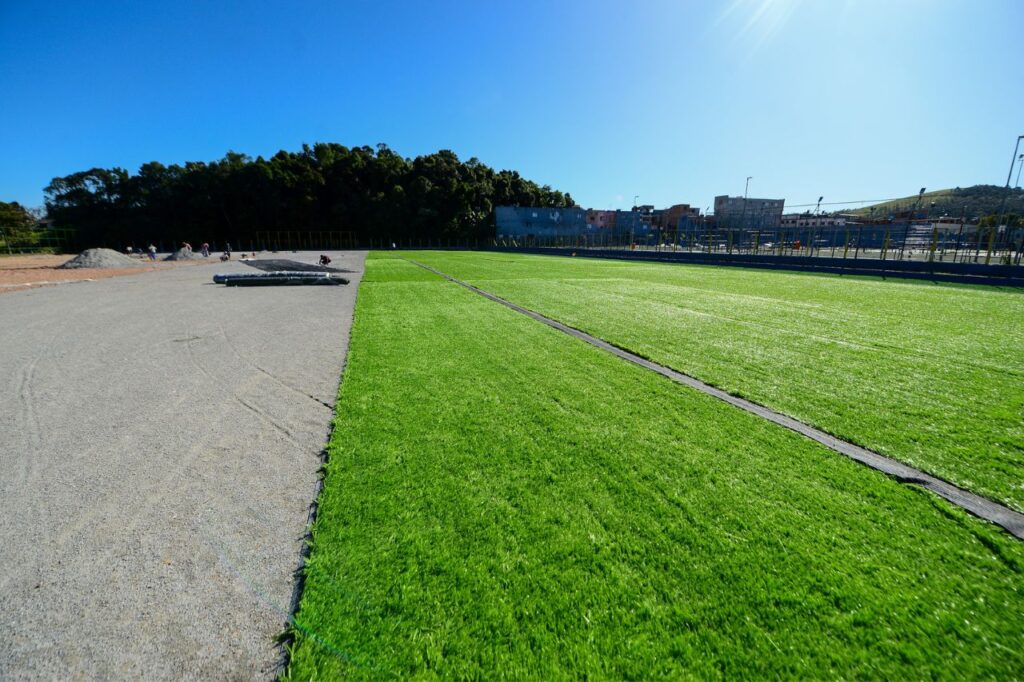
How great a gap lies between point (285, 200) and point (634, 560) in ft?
225

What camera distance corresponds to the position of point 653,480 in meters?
2.59

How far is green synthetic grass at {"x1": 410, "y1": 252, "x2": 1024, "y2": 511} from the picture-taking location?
3062mm

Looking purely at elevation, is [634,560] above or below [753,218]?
below

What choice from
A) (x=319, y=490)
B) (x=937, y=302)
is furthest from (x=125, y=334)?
(x=937, y=302)

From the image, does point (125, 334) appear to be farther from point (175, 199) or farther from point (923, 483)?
point (175, 199)

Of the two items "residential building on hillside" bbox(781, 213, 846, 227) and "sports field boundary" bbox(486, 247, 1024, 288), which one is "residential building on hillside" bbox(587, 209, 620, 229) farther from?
"sports field boundary" bbox(486, 247, 1024, 288)

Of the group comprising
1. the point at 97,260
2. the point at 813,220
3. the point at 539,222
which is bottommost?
the point at 97,260

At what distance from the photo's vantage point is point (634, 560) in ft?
6.42

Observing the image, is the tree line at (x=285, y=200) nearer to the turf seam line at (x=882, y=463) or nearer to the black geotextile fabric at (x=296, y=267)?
the black geotextile fabric at (x=296, y=267)

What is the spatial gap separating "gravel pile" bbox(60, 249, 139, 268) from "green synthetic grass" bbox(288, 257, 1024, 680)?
3049 cm

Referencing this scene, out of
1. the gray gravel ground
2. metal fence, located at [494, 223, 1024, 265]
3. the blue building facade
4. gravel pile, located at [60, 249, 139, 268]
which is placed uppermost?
the blue building facade

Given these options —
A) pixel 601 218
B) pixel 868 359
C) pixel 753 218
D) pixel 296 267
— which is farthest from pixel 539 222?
pixel 868 359

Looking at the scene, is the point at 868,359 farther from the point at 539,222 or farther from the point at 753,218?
the point at 539,222

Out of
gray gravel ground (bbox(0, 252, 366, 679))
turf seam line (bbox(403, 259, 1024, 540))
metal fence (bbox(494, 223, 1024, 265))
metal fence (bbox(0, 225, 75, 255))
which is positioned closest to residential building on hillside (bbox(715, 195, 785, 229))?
metal fence (bbox(494, 223, 1024, 265))
